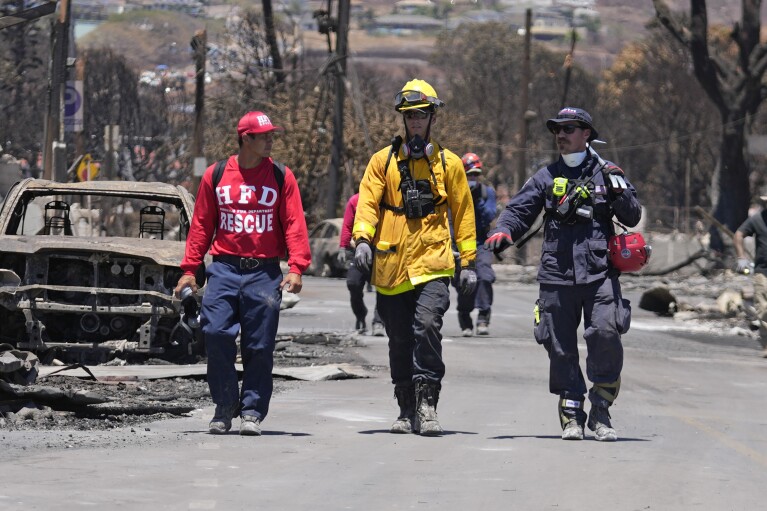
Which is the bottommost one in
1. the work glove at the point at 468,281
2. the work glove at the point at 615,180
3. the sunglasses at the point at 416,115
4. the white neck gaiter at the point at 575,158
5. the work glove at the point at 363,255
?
the work glove at the point at 468,281

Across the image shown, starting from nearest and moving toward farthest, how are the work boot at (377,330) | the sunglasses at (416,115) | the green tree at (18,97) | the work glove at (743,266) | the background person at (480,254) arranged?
the sunglasses at (416,115), the background person at (480,254), the work glove at (743,266), the work boot at (377,330), the green tree at (18,97)

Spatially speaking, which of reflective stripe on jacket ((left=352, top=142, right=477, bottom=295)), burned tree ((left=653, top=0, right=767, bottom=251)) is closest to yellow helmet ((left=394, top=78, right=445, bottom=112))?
reflective stripe on jacket ((left=352, top=142, right=477, bottom=295))

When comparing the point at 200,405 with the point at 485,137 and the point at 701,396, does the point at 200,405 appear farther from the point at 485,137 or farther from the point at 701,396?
the point at 485,137

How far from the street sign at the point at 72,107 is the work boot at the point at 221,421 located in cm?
2826

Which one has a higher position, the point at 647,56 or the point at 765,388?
the point at 647,56

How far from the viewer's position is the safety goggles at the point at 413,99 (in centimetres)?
1066

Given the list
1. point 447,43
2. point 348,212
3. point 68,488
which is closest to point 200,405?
point 68,488

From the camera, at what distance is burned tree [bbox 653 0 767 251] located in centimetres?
4731

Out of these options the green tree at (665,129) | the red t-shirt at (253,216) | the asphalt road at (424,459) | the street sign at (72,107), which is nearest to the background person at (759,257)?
the asphalt road at (424,459)

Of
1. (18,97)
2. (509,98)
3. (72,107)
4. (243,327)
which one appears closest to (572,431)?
(243,327)

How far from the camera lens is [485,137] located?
87.0 metres

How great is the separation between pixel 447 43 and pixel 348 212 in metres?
127

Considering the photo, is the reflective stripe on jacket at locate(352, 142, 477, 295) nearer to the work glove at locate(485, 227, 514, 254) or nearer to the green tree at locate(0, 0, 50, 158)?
the work glove at locate(485, 227, 514, 254)

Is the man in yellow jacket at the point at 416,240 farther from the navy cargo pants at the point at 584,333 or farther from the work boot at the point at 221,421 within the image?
the work boot at the point at 221,421
